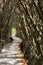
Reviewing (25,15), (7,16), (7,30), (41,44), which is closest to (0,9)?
(7,16)

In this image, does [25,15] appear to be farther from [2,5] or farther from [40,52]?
[2,5]

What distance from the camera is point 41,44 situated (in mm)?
4281

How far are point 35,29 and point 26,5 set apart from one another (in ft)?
2.11

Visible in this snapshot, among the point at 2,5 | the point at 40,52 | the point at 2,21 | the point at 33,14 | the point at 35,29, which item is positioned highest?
the point at 2,5

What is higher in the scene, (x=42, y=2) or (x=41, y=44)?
(x=42, y=2)

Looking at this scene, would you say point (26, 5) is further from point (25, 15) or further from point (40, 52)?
point (40, 52)

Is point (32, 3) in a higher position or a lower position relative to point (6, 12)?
lower

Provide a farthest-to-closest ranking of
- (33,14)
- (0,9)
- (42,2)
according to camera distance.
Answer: (0,9)
(33,14)
(42,2)

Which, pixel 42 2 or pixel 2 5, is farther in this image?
pixel 2 5

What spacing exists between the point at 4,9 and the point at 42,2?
8.14m

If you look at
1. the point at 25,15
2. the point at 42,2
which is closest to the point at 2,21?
the point at 25,15

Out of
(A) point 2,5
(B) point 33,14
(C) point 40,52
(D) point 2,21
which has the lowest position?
(C) point 40,52

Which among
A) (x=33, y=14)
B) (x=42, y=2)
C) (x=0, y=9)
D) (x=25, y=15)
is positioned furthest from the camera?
(x=0, y=9)

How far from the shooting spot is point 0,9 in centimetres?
1190
